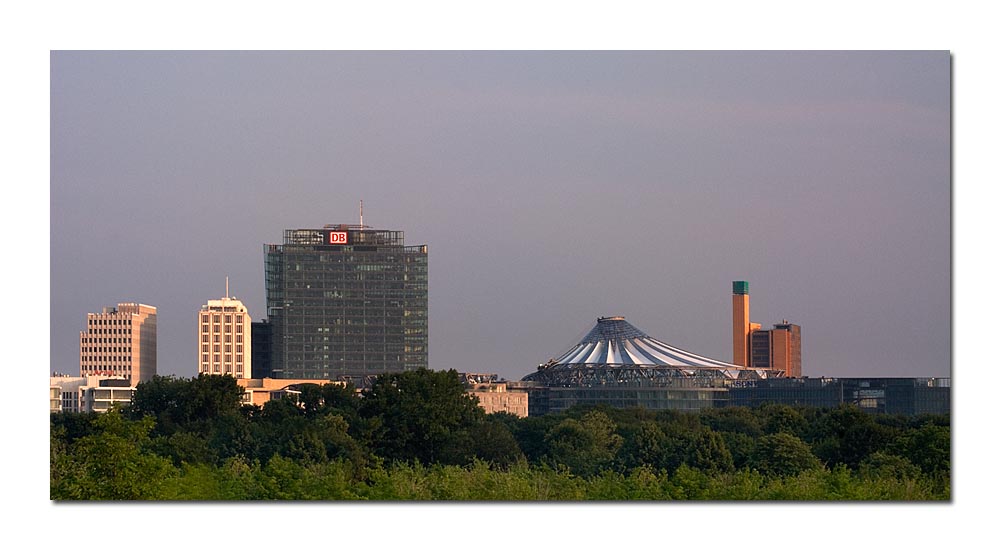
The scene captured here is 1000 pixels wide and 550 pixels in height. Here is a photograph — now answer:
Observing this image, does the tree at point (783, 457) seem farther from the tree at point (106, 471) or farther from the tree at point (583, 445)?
the tree at point (106, 471)

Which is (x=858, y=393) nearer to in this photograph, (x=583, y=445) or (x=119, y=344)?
(x=583, y=445)

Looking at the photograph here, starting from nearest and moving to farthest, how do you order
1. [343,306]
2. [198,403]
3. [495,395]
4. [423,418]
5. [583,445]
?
[423,418] → [583,445] → [198,403] → [495,395] → [343,306]

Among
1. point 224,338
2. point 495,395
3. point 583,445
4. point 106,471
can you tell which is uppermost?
point 106,471

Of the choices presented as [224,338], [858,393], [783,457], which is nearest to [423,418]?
[783,457]

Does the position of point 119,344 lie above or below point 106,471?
below

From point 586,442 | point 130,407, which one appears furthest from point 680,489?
point 130,407

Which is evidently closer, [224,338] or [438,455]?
[438,455]

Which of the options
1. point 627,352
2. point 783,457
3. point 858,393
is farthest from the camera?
point 627,352

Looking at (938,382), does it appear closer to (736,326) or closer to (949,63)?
(736,326)

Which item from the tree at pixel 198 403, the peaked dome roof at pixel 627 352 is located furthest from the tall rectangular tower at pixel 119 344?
the tree at pixel 198 403

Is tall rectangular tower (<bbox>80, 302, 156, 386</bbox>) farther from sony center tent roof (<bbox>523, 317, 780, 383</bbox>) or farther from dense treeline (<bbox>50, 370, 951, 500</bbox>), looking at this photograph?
dense treeline (<bbox>50, 370, 951, 500</bbox>)
